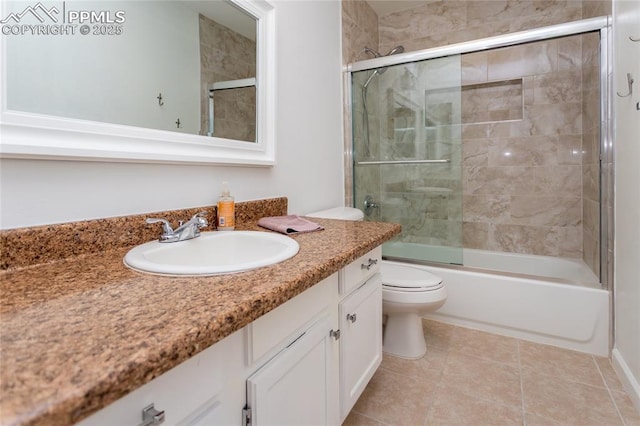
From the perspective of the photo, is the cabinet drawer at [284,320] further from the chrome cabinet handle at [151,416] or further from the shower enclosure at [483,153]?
the shower enclosure at [483,153]

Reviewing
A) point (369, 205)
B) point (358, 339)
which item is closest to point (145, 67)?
point (358, 339)

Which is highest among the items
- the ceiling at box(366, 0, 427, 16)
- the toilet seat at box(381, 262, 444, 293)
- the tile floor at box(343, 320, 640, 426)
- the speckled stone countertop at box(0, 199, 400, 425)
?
the ceiling at box(366, 0, 427, 16)

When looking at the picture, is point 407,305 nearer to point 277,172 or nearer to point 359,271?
point 359,271

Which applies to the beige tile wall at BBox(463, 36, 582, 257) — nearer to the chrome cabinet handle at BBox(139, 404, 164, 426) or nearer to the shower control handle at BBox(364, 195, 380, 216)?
the shower control handle at BBox(364, 195, 380, 216)

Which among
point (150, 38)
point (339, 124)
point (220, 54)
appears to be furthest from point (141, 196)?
point (339, 124)

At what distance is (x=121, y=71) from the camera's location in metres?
0.97

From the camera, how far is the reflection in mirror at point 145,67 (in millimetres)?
814

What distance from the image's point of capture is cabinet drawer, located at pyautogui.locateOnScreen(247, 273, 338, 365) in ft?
2.26

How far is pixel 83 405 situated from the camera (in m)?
0.33

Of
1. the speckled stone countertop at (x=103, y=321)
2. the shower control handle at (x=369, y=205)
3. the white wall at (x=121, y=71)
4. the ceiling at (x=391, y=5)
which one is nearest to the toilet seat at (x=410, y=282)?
the shower control handle at (x=369, y=205)

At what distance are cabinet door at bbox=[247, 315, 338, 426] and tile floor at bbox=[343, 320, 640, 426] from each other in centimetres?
49

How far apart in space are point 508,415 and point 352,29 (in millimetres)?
2554

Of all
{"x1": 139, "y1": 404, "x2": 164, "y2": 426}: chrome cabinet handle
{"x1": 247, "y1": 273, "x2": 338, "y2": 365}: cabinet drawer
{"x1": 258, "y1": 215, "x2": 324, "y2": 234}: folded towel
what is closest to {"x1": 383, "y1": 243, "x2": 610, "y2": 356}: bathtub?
{"x1": 258, "y1": 215, "x2": 324, "y2": 234}: folded towel

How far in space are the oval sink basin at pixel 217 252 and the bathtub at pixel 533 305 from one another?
1.48 metres
